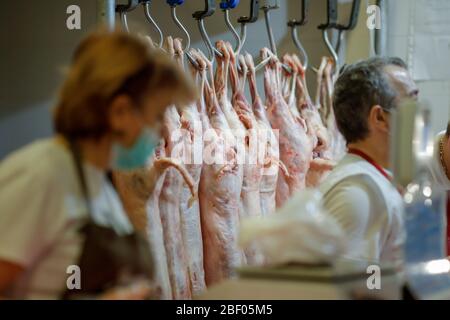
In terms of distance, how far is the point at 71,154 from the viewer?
4.54 feet

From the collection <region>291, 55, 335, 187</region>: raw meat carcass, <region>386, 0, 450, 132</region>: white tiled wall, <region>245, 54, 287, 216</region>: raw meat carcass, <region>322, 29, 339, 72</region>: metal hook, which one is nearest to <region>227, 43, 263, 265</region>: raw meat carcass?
<region>245, 54, 287, 216</region>: raw meat carcass

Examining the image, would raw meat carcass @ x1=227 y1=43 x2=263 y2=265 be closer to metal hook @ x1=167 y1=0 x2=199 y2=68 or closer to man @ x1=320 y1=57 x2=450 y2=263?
metal hook @ x1=167 y1=0 x2=199 y2=68

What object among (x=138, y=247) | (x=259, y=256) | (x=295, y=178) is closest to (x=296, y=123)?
(x=295, y=178)

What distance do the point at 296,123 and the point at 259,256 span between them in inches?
20.9

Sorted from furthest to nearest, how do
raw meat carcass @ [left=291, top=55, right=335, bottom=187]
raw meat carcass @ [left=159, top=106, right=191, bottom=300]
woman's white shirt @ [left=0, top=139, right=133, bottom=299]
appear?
raw meat carcass @ [left=291, top=55, right=335, bottom=187], raw meat carcass @ [left=159, top=106, right=191, bottom=300], woman's white shirt @ [left=0, top=139, right=133, bottom=299]

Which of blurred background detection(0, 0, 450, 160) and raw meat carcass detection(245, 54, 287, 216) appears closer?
blurred background detection(0, 0, 450, 160)

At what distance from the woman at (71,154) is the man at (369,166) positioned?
782 mm

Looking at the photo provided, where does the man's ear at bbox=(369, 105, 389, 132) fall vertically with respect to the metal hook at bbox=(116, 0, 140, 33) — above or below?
below

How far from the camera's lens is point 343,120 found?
243cm

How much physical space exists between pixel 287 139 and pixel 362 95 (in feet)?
3.36

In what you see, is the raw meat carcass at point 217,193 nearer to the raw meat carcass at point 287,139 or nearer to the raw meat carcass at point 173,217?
the raw meat carcass at point 173,217

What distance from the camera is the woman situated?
1.35 metres

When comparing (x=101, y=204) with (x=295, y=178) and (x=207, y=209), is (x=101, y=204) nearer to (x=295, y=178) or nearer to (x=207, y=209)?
(x=207, y=209)

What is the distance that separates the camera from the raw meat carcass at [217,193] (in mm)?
3074
